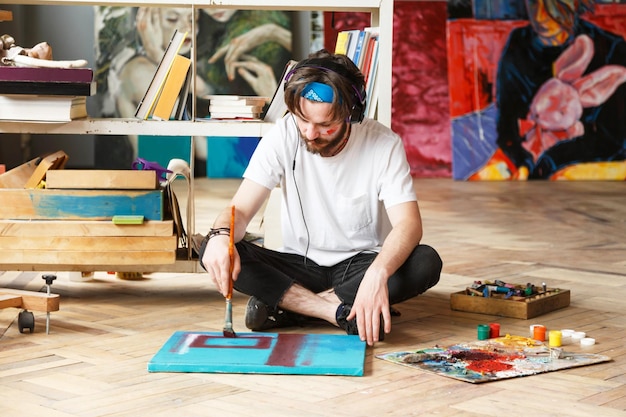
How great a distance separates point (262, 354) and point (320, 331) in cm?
44

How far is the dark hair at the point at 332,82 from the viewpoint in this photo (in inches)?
111

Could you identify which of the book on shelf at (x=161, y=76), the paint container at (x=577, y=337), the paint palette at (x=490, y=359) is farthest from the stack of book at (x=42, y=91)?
the paint container at (x=577, y=337)

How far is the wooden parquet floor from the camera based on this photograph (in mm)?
2314

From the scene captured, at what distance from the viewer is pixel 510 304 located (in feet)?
11.1

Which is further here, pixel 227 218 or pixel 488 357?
pixel 227 218

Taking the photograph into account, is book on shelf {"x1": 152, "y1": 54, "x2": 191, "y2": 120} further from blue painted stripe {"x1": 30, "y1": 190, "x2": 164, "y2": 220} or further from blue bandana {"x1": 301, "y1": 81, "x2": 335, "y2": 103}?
blue bandana {"x1": 301, "y1": 81, "x2": 335, "y2": 103}

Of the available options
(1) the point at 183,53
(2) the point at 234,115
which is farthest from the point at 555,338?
(1) the point at 183,53

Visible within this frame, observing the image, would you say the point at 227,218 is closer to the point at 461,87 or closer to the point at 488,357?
the point at 488,357

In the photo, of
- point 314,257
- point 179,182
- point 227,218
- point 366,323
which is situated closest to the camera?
point 366,323

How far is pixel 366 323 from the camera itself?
2.73 metres

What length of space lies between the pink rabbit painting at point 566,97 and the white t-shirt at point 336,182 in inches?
240

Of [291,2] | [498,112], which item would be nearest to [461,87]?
[498,112]

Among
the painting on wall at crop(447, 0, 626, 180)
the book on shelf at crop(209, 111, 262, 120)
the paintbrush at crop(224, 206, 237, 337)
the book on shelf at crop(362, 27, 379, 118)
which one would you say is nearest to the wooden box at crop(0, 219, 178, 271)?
the book on shelf at crop(209, 111, 262, 120)

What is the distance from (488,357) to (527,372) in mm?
168
